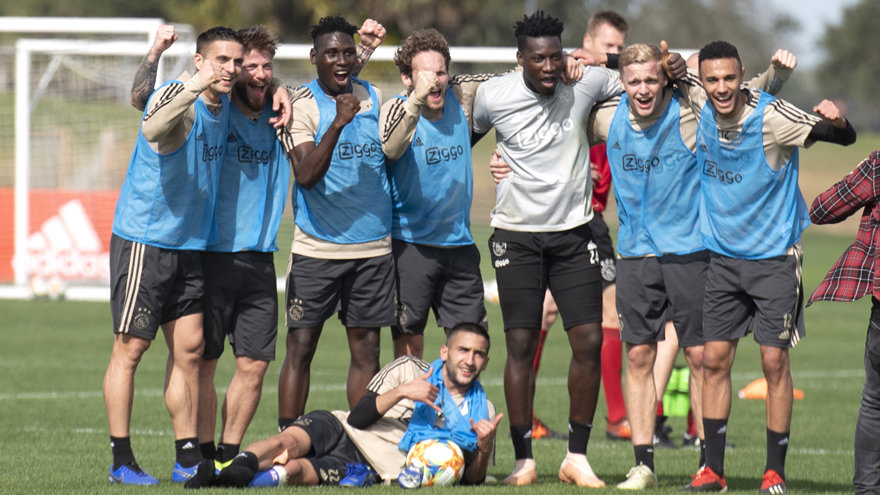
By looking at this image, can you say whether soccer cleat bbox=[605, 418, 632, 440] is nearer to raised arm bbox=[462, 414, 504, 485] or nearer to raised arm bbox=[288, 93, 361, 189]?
raised arm bbox=[462, 414, 504, 485]

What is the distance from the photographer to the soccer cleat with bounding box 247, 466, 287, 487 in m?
7.16

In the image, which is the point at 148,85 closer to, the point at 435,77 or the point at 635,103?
the point at 435,77

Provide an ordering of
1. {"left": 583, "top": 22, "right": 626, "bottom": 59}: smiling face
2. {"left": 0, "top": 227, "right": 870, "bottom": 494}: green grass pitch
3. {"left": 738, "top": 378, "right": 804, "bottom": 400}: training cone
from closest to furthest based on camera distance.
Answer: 1. {"left": 0, "top": 227, "right": 870, "bottom": 494}: green grass pitch
2. {"left": 583, "top": 22, "right": 626, "bottom": 59}: smiling face
3. {"left": 738, "top": 378, "right": 804, "bottom": 400}: training cone

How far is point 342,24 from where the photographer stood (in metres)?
7.92

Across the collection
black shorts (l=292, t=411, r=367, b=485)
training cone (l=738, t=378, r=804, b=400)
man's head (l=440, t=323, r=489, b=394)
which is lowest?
training cone (l=738, t=378, r=804, b=400)

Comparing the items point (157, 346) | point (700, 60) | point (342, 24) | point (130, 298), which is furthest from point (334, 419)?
point (157, 346)

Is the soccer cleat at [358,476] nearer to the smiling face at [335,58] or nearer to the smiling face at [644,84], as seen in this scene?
the smiling face at [335,58]

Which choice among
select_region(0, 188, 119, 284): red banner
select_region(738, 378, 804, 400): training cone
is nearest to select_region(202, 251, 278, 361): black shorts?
select_region(738, 378, 804, 400): training cone

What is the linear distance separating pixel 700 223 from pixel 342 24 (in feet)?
8.02

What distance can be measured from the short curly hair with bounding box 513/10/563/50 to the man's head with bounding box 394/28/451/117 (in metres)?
0.46

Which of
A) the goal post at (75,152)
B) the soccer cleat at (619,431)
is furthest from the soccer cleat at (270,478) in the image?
the goal post at (75,152)

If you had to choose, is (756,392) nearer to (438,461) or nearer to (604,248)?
(604,248)

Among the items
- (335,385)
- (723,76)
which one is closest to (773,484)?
(723,76)

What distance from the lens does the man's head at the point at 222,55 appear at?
7.28 metres
